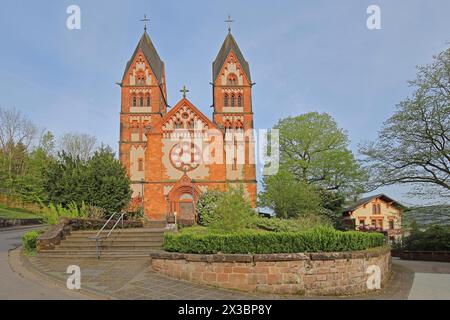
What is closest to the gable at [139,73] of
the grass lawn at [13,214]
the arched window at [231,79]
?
the arched window at [231,79]

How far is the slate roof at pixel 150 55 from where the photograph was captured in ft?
121

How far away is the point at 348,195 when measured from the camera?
29828mm

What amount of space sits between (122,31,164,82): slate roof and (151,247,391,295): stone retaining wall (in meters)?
31.9

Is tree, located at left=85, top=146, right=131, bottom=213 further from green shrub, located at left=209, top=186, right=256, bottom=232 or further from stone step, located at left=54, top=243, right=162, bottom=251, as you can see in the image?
green shrub, located at left=209, top=186, right=256, bottom=232

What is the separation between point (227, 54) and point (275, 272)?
3262 cm

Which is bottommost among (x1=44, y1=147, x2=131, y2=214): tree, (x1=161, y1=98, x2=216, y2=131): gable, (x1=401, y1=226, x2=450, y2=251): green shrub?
(x1=401, y1=226, x2=450, y2=251): green shrub

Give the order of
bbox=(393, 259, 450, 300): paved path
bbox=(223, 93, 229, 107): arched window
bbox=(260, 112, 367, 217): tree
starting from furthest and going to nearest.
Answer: bbox=(223, 93, 229, 107): arched window
bbox=(260, 112, 367, 217): tree
bbox=(393, 259, 450, 300): paved path

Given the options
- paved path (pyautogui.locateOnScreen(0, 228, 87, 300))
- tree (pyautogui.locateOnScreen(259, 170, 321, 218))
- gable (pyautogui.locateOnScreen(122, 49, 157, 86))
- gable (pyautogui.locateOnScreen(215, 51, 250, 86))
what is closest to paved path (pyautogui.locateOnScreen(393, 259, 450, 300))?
paved path (pyautogui.locateOnScreen(0, 228, 87, 300))

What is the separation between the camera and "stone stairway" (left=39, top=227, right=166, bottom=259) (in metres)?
10.7

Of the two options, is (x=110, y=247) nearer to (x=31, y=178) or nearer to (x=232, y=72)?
(x=232, y=72)

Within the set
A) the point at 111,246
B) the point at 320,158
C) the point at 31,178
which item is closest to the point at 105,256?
the point at 111,246

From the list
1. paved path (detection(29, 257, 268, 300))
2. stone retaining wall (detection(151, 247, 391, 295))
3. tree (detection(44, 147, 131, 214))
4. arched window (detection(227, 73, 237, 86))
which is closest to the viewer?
paved path (detection(29, 257, 268, 300))
